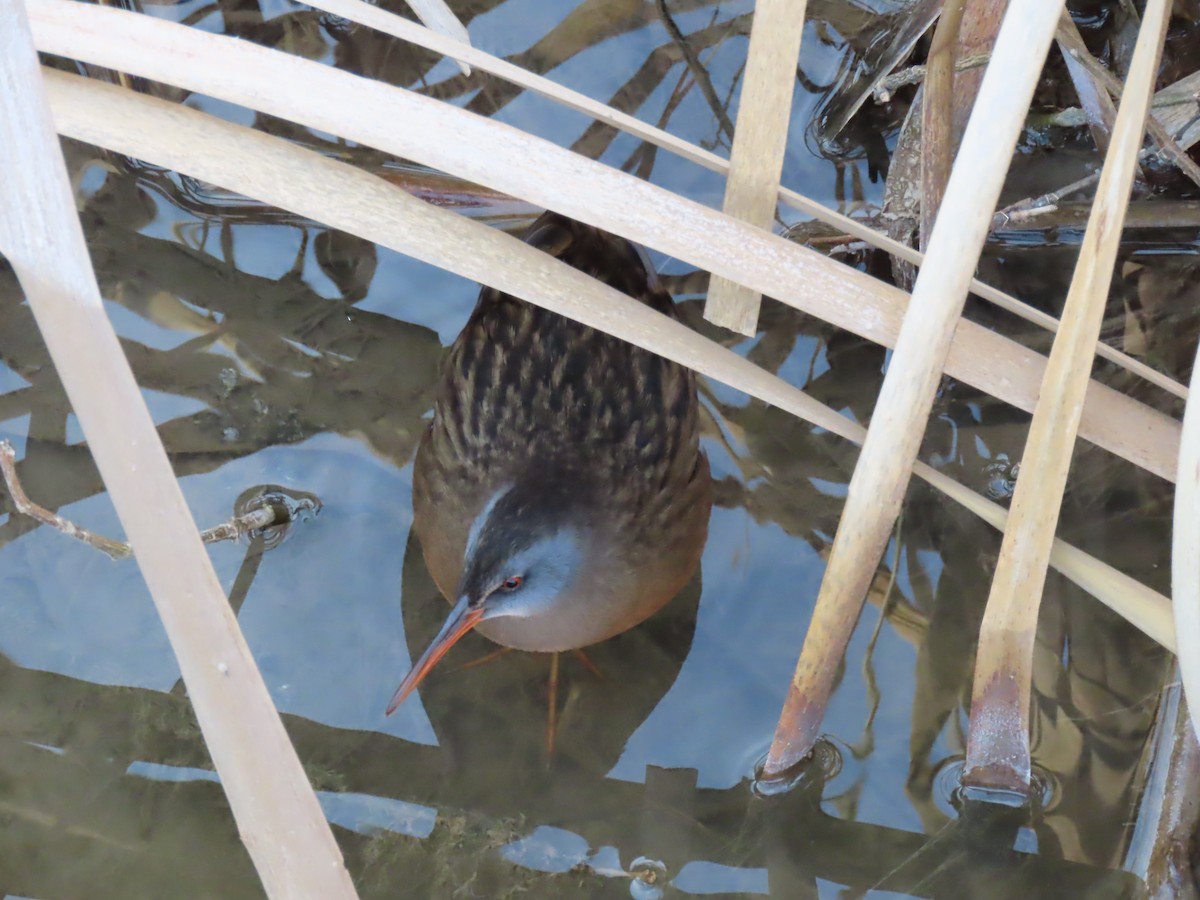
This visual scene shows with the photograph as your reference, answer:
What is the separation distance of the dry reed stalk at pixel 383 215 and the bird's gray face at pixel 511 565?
65cm

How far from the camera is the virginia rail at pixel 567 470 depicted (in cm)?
248

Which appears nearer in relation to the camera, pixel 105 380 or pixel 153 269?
pixel 105 380

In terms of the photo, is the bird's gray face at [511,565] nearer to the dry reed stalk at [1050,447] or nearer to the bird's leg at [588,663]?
the bird's leg at [588,663]

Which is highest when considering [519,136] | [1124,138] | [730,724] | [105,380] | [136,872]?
[1124,138]

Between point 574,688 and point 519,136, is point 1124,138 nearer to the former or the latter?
point 519,136

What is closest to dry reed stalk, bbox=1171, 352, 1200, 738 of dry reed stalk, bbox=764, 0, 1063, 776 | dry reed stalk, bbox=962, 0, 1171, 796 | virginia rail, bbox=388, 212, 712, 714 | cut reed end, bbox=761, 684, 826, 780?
dry reed stalk, bbox=962, 0, 1171, 796

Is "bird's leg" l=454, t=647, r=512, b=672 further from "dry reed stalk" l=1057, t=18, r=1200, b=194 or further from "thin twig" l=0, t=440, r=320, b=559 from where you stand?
"dry reed stalk" l=1057, t=18, r=1200, b=194

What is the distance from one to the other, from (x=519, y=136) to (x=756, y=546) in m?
1.45

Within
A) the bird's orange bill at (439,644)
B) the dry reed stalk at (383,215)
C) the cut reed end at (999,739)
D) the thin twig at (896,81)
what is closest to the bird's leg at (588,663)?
the bird's orange bill at (439,644)

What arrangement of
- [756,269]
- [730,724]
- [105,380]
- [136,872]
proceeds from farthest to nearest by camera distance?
[730,724], [136,872], [756,269], [105,380]

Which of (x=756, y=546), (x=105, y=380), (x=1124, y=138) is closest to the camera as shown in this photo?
(x=105, y=380)

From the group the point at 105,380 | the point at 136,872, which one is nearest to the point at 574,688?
the point at 136,872

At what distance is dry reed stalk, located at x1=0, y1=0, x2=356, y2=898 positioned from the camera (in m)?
1.29

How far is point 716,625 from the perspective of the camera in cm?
273
